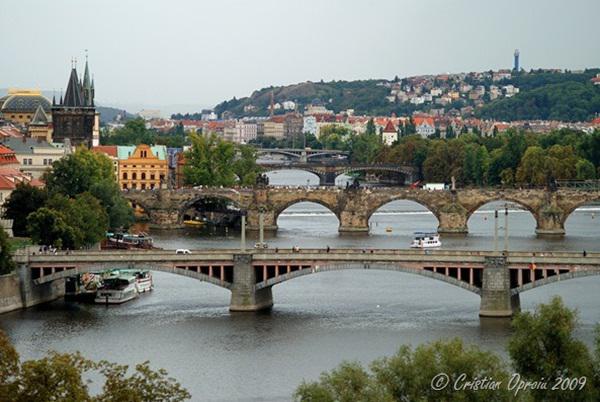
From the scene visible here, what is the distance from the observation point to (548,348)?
42.0m

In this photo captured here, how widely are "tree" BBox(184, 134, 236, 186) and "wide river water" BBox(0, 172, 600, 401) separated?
38855 millimetres

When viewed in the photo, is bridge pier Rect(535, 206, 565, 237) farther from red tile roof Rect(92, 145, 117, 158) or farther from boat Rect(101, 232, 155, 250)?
red tile roof Rect(92, 145, 117, 158)

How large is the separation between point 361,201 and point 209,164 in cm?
1657

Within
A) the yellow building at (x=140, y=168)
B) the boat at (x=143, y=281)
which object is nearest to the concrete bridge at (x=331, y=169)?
the yellow building at (x=140, y=168)

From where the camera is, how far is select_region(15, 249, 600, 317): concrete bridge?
197ft

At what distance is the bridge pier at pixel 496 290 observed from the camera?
59.9 m

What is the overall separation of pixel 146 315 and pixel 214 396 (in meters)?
14.6

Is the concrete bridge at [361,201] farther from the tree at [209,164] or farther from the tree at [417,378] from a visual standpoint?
the tree at [417,378]

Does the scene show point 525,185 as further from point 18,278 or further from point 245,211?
point 18,278

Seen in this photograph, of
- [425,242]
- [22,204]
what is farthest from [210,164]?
[22,204]

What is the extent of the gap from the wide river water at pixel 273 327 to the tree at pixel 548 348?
8.16m

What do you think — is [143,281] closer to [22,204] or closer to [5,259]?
[5,259]

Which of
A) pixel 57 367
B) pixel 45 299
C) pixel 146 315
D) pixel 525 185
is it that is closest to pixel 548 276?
pixel 146 315

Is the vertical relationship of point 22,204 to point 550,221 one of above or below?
above
